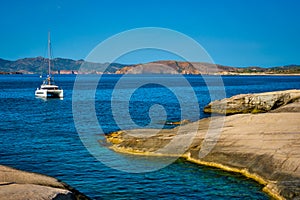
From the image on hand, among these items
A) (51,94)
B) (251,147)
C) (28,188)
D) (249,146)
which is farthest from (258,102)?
(51,94)

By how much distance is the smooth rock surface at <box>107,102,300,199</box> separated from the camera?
23516mm

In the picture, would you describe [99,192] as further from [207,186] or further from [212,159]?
[212,159]

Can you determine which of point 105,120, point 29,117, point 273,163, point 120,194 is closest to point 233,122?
point 273,163

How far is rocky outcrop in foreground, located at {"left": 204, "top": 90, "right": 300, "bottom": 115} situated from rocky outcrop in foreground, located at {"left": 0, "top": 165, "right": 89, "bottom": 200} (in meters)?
45.0

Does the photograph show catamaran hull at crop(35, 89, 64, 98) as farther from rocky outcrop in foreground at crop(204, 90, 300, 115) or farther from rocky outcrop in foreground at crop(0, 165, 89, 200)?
rocky outcrop in foreground at crop(0, 165, 89, 200)

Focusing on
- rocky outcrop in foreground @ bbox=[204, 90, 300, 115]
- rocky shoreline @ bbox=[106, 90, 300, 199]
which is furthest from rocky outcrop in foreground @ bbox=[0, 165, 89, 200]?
rocky outcrop in foreground @ bbox=[204, 90, 300, 115]

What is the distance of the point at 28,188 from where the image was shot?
50.8 ft

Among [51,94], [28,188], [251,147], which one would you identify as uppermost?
[51,94]

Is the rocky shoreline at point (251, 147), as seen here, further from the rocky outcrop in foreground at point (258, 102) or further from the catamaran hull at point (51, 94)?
the catamaran hull at point (51, 94)

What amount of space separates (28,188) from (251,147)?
1717 centimetres

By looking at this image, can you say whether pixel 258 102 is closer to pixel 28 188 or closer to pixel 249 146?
pixel 249 146

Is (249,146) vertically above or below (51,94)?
below

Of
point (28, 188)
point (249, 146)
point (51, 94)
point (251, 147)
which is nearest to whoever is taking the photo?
point (28, 188)

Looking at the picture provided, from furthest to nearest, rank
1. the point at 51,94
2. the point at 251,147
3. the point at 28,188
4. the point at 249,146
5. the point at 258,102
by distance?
1. the point at 51,94
2. the point at 258,102
3. the point at 249,146
4. the point at 251,147
5. the point at 28,188
